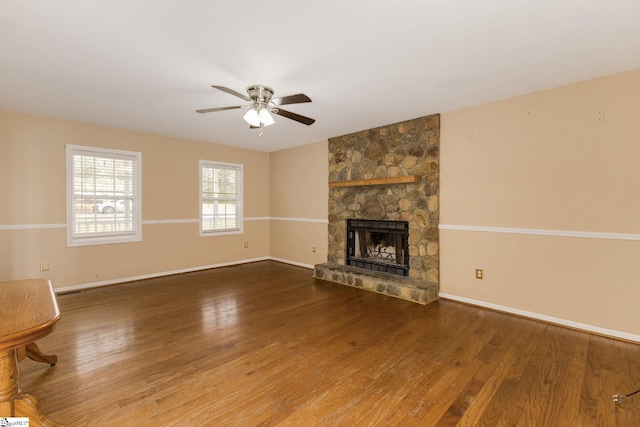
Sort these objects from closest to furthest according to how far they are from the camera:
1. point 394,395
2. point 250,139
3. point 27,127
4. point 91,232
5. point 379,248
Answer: point 394,395, point 27,127, point 91,232, point 379,248, point 250,139

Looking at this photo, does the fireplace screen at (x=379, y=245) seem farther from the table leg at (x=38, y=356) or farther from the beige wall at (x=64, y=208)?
the table leg at (x=38, y=356)

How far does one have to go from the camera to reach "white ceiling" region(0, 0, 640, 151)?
1.83m

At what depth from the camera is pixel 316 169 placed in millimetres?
5520

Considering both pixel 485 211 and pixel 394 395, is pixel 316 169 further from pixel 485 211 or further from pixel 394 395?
pixel 394 395

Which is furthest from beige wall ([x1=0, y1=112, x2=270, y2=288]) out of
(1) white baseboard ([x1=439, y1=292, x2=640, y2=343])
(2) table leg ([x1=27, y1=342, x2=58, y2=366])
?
(1) white baseboard ([x1=439, y1=292, x2=640, y2=343])

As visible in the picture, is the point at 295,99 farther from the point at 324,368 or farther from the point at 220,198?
the point at 220,198

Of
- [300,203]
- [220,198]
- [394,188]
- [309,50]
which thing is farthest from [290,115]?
[220,198]

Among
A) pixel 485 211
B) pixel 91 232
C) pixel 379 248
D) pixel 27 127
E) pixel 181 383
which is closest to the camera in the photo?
pixel 181 383

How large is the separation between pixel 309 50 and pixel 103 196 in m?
3.99

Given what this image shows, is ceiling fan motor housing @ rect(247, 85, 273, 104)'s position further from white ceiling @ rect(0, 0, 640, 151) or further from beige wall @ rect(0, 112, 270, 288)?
beige wall @ rect(0, 112, 270, 288)

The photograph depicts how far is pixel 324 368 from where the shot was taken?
2.20m

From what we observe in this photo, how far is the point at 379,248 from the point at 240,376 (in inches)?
120

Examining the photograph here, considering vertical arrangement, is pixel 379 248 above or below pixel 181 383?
above

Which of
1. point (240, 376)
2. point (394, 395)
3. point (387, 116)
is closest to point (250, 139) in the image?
point (387, 116)
